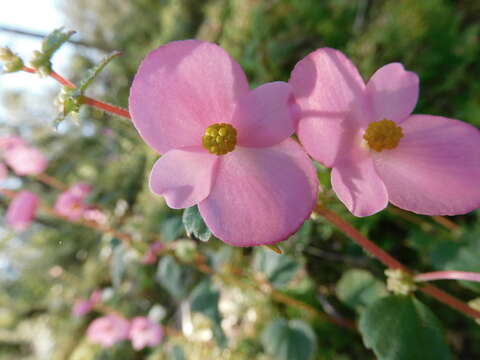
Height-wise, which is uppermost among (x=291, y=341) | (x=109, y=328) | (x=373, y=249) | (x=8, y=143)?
(x=373, y=249)

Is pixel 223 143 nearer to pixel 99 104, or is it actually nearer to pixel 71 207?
pixel 99 104

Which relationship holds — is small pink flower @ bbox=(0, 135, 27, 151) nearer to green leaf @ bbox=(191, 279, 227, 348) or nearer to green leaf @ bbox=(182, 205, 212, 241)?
green leaf @ bbox=(191, 279, 227, 348)

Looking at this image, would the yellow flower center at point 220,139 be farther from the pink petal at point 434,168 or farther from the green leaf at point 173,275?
the green leaf at point 173,275

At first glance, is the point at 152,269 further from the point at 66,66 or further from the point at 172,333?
the point at 66,66

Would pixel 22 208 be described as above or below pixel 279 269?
above

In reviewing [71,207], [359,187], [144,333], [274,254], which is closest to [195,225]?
[359,187]

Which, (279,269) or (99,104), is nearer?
(99,104)

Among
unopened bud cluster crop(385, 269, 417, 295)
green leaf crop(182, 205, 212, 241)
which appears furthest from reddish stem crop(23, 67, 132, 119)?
unopened bud cluster crop(385, 269, 417, 295)

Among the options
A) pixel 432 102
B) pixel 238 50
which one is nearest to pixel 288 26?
pixel 238 50
